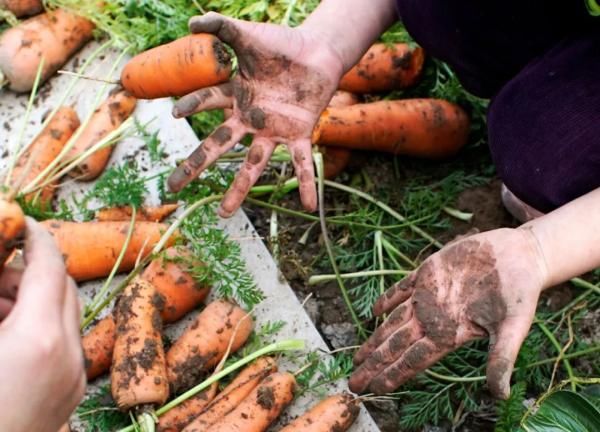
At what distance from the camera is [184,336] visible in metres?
1.70

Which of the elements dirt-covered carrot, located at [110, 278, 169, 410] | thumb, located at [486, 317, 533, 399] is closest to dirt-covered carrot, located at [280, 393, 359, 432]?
dirt-covered carrot, located at [110, 278, 169, 410]

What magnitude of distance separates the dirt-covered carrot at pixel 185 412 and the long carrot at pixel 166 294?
190 mm

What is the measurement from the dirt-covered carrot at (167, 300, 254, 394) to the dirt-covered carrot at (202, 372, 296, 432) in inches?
5.1

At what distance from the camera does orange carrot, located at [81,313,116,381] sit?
5.47ft

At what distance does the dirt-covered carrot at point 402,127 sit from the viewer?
1.98 meters

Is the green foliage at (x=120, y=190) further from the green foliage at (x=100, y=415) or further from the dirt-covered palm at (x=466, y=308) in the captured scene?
the dirt-covered palm at (x=466, y=308)

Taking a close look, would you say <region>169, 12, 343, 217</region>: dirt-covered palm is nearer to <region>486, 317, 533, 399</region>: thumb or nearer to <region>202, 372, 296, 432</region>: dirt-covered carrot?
<region>202, 372, 296, 432</region>: dirt-covered carrot

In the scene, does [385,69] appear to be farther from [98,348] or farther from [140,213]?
[98,348]

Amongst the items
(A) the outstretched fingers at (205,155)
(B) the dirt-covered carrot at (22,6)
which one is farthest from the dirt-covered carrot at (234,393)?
(B) the dirt-covered carrot at (22,6)

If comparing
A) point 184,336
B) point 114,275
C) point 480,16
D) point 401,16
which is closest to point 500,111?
point 480,16

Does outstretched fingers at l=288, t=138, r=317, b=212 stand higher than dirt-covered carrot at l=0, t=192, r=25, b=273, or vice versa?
dirt-covered carrot at l=0, t=192, r=25, b=273

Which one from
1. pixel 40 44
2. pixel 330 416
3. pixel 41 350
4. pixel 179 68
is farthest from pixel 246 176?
pixel 40 44

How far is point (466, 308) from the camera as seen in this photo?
4.42 feet

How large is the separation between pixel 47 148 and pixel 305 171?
75 centimetres
